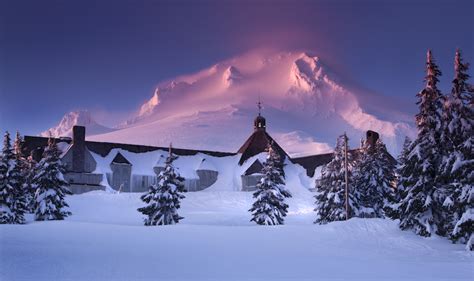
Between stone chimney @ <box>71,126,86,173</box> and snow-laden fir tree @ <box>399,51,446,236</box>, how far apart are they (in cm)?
5069

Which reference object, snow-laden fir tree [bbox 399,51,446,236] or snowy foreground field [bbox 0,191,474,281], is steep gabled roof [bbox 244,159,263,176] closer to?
snowy foreground field [bbox 0,191,474,281]

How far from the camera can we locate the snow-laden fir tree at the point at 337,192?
131 feet

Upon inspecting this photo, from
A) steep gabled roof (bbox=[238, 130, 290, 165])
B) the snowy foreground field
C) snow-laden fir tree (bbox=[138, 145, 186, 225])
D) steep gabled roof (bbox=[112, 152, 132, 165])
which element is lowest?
the snowy foreground field

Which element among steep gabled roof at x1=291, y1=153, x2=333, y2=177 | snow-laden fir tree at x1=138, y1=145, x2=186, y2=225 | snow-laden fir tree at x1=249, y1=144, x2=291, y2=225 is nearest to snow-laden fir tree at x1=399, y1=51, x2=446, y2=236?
snow-laden fir tree at x1=249, y1=144, x2=291, y2=225

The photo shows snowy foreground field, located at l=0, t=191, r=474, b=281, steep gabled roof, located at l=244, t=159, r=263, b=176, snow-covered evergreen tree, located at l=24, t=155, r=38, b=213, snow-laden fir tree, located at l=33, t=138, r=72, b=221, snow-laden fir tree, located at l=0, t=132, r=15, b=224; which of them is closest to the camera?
snowy foreground field, located at l=0, t=191, r=474, b=281

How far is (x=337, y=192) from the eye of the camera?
4028 centimetres

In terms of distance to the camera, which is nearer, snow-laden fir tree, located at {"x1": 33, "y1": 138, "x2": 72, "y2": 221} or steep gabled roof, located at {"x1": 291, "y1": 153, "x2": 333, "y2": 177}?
snow-laden fir tree, located at {"x1": 33, "y1": 138, "x2": 72, "y2": 221}

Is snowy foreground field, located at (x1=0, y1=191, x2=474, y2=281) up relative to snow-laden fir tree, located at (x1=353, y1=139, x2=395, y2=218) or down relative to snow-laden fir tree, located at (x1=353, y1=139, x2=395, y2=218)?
down

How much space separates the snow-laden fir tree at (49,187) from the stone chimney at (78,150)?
93.4 ft

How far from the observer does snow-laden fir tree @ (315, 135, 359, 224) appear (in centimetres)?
3994

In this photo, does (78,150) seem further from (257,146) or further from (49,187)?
(49,187)

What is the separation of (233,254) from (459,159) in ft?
38.1

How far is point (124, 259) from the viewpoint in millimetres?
17266

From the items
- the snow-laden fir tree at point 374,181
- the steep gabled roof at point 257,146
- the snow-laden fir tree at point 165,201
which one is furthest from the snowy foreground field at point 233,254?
the steep gabled roof at point 257,146
